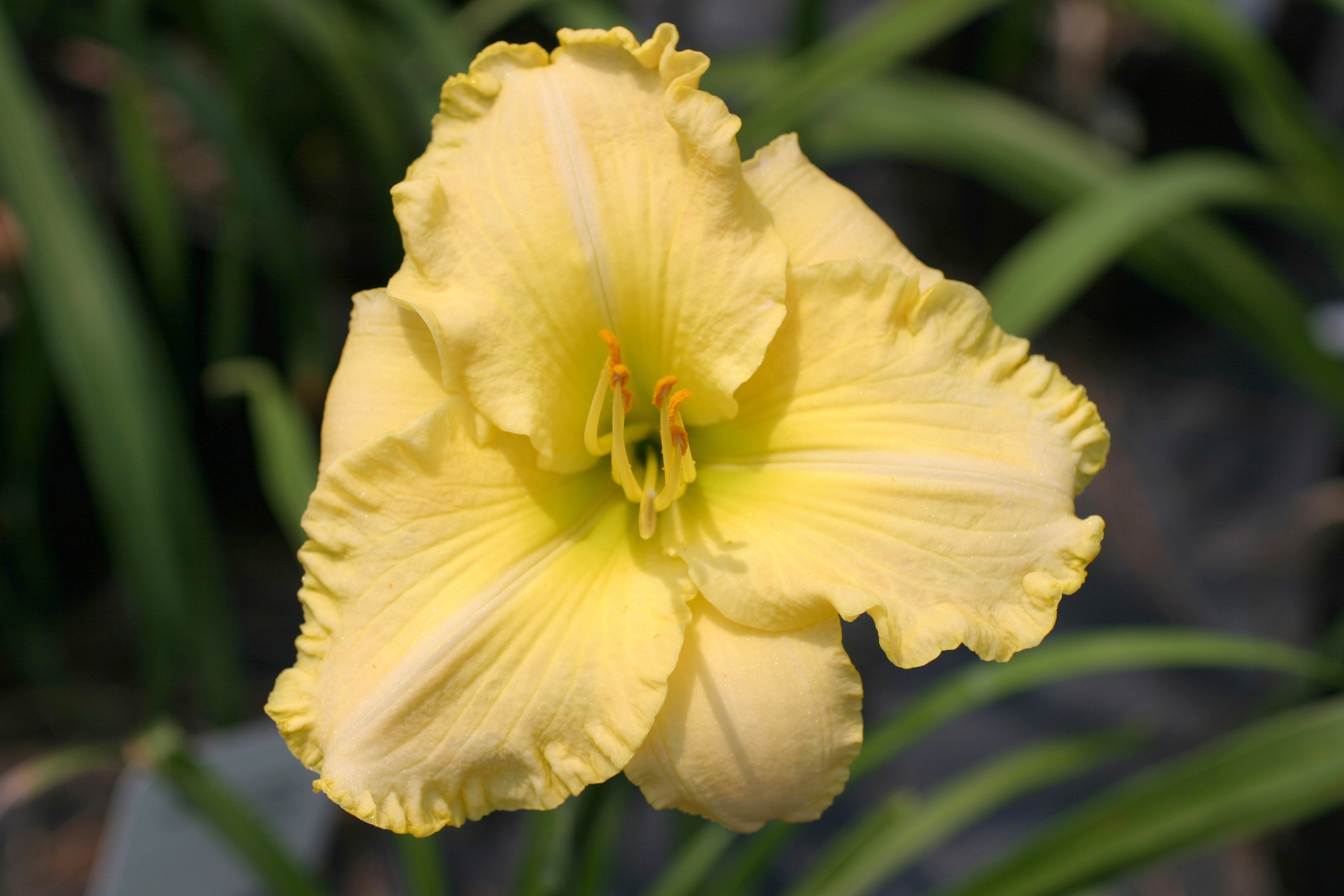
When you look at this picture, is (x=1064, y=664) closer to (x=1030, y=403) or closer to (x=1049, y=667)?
(x=1049, y=667)

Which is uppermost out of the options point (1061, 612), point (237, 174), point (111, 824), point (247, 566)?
point (237, 174)

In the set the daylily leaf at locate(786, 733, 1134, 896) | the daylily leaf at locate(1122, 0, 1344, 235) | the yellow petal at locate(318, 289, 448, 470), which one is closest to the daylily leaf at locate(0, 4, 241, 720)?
the yellow petal at locate(318, 289, 448, 470)

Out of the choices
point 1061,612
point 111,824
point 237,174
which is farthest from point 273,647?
point 1061,612

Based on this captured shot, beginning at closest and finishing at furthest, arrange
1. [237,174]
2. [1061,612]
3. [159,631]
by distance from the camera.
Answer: [159,631]
[237,174]
[1061,612]

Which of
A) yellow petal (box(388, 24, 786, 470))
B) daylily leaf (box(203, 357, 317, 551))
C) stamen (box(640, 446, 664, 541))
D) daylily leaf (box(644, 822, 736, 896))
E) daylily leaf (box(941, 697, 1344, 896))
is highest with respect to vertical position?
yellow petal (box(388, 24, 786, 470))

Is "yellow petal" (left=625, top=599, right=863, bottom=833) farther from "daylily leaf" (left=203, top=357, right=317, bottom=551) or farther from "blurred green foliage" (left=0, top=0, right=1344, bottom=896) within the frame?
"daylily leaf" (left=203, top=357, right=317, bottom=551)

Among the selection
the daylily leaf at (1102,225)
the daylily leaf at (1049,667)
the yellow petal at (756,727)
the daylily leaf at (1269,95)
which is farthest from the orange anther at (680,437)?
the daylily leaf at (1269,95)

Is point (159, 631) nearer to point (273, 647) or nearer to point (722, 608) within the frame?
point (273, 647)

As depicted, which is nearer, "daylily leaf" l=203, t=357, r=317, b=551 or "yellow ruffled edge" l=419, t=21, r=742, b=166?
"yellow ruffled edge" l=419, t=21, r=742, b=166
